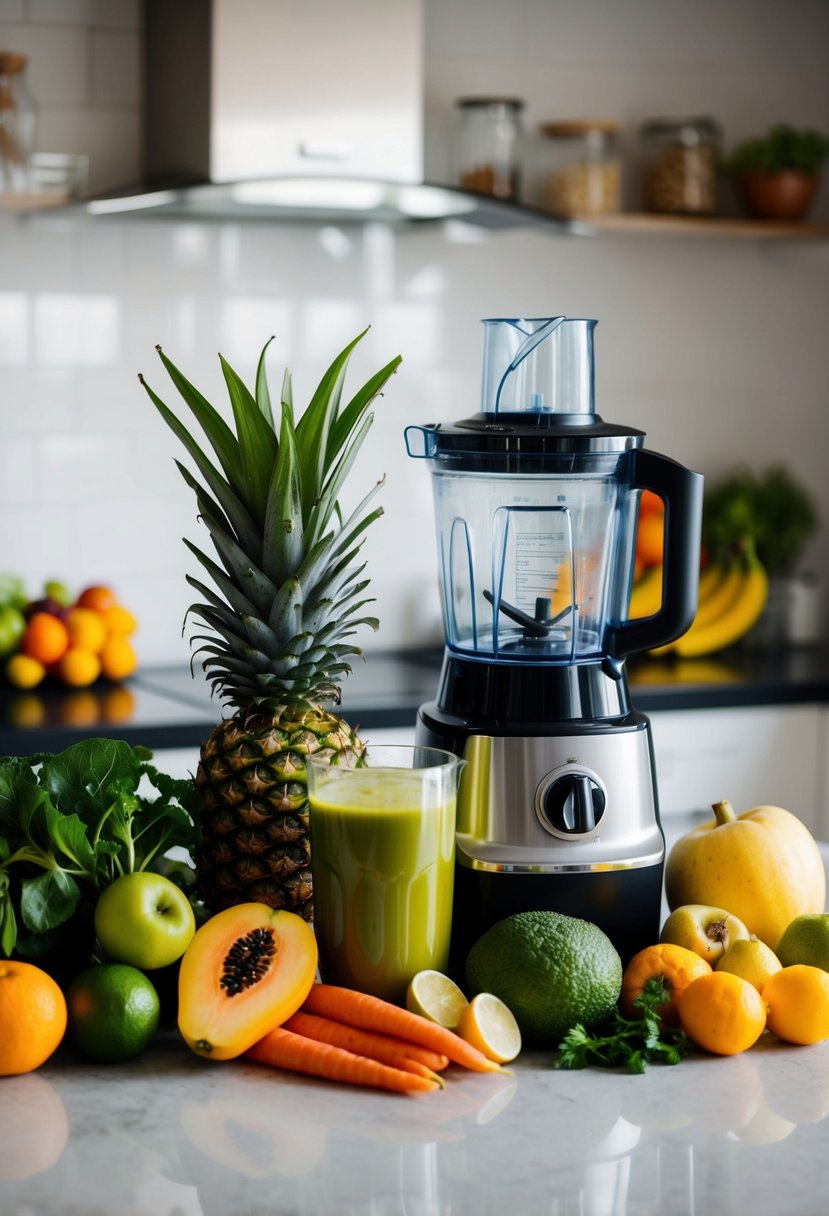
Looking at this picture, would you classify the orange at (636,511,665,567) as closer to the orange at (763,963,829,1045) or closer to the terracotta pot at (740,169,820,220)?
the terracotta pot at (740,169,820,220)

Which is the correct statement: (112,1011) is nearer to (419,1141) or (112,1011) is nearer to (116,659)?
(419,1141)

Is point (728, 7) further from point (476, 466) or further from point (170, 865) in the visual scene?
point (170, 865)

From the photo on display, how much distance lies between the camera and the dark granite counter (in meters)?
2.38

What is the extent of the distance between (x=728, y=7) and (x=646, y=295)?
686 mm

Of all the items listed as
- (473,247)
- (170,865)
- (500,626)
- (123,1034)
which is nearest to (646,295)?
(473,247)

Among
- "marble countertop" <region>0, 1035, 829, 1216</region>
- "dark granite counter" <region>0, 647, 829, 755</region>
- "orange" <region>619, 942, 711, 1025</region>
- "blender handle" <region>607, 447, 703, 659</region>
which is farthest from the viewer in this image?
"dark granite counter" <region>0, 647, 829, 755</region>

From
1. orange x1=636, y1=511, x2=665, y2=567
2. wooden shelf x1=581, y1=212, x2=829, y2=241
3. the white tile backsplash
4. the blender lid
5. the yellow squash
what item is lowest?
the yellow squash

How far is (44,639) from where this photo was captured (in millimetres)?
2707

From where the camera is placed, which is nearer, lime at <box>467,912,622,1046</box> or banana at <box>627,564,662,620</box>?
lime at <box>467,912,622,1046</box>

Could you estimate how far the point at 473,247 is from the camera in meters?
3.23

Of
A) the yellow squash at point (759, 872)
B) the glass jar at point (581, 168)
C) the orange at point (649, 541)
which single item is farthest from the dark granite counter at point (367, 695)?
the yellow squash at point (759, 872)

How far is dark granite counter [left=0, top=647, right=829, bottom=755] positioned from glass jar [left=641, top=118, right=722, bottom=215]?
99cm

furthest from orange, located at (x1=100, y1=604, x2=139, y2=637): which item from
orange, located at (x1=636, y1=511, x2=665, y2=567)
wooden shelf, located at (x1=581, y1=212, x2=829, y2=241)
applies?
wooden shelf, located at (x1=581, y1=212, x2=829, y2=241)

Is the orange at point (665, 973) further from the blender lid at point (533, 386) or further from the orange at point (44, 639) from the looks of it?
the orange at point (44, 639)
